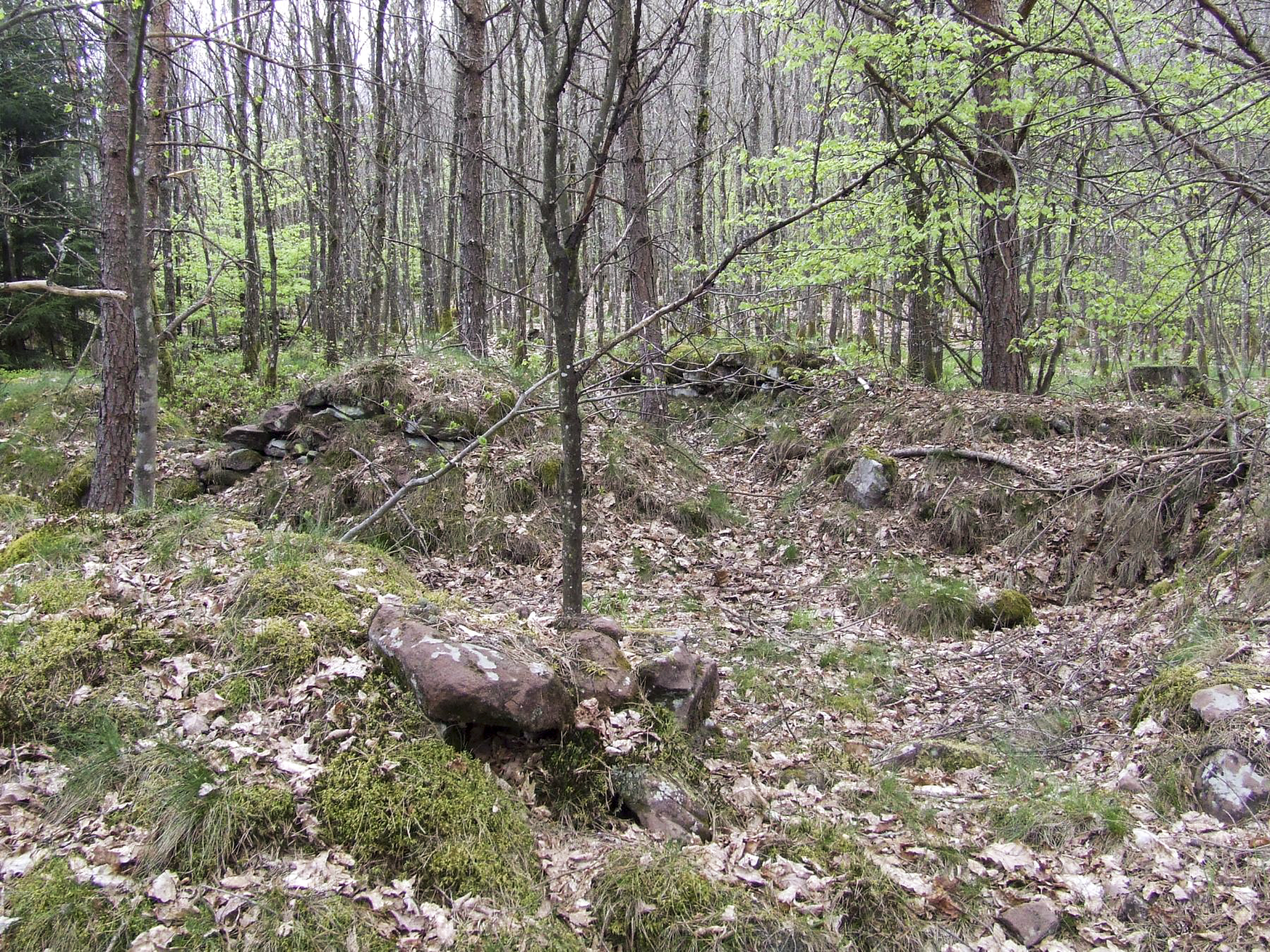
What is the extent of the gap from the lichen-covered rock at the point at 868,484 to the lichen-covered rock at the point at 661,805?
513cm

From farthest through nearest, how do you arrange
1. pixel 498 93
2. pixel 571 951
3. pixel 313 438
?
pixel 498 93
pixel 313 438
pixel 571 951

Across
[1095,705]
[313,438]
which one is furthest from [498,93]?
[1095,705]

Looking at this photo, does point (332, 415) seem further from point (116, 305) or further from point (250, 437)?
point (116, 305)

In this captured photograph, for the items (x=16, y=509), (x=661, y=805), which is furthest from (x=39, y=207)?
(x=661, y=805)

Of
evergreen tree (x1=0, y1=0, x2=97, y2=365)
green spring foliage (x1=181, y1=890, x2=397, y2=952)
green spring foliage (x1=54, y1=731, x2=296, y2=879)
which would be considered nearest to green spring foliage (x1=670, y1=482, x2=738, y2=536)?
green spring foliage (x1=54, y1=731, x2=296, y2=879)

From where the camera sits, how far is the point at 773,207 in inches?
317

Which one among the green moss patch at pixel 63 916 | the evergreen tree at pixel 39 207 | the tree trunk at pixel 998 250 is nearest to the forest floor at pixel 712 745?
the green moss patch at pixel 63 916

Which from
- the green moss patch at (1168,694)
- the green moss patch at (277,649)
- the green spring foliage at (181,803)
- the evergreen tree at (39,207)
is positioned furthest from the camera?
the evergreen tree at (39,207)

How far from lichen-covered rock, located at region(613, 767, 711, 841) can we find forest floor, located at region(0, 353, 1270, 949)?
0.11 m

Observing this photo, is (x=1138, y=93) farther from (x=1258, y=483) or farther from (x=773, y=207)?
(x=773, y=207)

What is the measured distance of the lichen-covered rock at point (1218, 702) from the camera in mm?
3340

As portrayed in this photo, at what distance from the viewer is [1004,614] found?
5.70m

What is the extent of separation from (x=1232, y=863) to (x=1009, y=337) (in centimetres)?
729

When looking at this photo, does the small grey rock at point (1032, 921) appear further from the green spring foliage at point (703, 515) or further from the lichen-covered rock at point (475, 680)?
the green spring foliage at point (703, 515)
